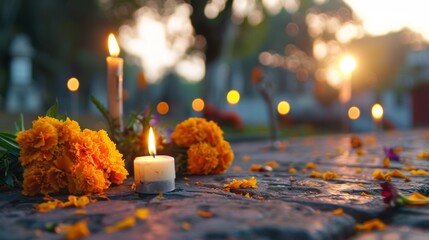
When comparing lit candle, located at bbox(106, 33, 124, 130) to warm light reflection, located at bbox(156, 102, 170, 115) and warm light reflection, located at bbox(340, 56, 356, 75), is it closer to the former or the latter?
warm light reflection, located at bbox(340, 56, 356, 75)

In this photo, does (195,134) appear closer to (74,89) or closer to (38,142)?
(38,142)

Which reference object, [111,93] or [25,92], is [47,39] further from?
[111,93]

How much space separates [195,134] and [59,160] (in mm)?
1064

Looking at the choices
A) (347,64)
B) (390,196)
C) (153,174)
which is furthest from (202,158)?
(347,64)

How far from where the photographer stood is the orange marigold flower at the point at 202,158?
118 inches

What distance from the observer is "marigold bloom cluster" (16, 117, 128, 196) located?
7.35 ft

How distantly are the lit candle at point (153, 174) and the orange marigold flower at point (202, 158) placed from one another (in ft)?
2.27

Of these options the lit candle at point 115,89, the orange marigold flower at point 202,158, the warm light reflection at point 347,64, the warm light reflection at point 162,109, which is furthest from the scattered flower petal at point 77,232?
the warm light reflection at point 162,109

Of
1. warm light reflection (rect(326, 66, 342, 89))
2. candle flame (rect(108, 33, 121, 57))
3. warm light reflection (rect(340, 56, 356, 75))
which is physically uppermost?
warm light reflection (rect(326, 66, 342, 89))

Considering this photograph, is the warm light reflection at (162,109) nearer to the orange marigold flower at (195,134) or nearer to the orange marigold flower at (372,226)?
the orange marigold flower at (195,134)

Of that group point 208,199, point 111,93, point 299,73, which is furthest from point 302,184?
point 299,73

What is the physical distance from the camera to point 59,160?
229cm

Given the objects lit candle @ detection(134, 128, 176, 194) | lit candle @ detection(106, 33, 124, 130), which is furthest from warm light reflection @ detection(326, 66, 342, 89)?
lit candle @ detection(134, 128, 176, 194)

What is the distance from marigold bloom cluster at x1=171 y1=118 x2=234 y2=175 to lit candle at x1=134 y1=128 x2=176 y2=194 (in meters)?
0.70
